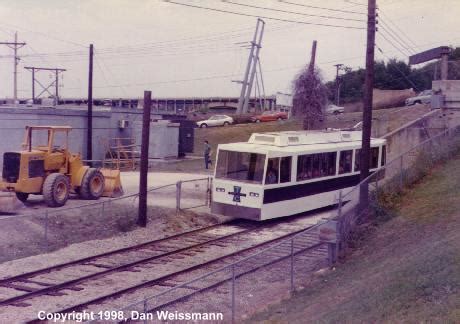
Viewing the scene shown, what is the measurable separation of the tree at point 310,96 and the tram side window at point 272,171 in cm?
2452

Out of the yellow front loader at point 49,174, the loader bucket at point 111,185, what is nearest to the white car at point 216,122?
the loader bucket at point 111,185

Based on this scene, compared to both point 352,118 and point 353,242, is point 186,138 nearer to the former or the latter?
point 352,118

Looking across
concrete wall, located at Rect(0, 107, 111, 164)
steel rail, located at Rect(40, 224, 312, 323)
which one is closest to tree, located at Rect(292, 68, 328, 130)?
concrete wall, located at Rect(0, 107, 111, 164)

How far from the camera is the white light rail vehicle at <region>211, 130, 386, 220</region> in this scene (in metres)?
21.5

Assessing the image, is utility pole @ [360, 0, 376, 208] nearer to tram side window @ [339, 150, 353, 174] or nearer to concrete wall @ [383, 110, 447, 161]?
tram side window @ [339, 150, 353, 174]

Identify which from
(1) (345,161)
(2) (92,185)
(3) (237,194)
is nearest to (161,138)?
(2) (92,185)

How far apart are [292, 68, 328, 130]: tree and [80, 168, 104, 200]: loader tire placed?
2339cm

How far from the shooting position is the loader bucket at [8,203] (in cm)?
2095

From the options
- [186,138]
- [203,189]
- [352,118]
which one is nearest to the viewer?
[203,189]

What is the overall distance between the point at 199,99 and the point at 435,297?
105 m

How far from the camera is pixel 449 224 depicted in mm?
15266

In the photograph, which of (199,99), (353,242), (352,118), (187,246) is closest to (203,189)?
(187,246)

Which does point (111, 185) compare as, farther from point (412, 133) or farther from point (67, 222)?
point (412, 133)

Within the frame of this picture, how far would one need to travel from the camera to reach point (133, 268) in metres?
16.0
